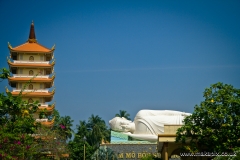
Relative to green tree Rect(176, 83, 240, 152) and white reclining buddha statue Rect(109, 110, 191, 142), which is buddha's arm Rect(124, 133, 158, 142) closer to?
white reclining buddha statue Rect(109, 110, 191, 142)

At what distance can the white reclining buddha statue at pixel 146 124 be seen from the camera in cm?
3903

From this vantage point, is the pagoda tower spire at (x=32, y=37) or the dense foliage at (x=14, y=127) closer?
the dense foliage at (x=14, y=127)

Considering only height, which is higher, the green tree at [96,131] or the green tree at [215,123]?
the green tree at [96,131]

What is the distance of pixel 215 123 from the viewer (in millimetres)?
23344

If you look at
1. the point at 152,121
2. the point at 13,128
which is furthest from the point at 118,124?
the point at 13,128

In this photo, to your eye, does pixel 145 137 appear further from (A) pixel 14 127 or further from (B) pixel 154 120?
(A) pixel 14 127

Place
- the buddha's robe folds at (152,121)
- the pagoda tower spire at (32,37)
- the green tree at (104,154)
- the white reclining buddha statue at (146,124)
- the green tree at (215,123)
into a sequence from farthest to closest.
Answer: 1. the pagoda tower spire at (32,37)
2. the white reclining buddha statue at (146,124)
3. the buddha's robe folds at (152,121)
4. the green tree at (104,154)
5. the green tree at (215,123)

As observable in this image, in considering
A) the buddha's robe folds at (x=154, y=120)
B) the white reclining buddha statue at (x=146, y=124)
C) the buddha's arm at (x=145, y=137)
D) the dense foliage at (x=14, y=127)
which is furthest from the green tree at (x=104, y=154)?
the dense foliage at (x=14, y=127)

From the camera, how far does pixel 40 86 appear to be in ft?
137

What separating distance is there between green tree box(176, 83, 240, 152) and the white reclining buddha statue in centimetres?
1476

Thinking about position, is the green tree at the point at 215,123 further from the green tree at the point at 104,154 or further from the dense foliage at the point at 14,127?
the green tree at the point at 104,154

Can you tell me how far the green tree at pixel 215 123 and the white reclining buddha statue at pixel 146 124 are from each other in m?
14.8

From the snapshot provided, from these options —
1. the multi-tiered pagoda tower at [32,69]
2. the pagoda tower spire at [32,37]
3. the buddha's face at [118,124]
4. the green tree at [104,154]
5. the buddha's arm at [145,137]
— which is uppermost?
the pagoda tower spire at [32,37]

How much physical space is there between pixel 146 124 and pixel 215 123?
16.4 meters
